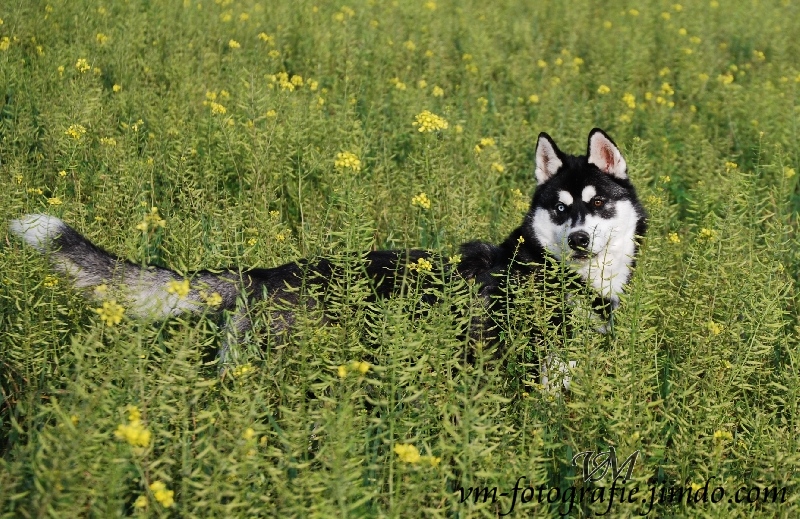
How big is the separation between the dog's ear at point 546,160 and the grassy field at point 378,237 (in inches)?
18.2

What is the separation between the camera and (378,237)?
5836 millimetres

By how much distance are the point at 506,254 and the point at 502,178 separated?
221 centimetres

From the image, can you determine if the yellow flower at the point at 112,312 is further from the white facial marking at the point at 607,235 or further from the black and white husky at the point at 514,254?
the white facial marking at the point at 607,235

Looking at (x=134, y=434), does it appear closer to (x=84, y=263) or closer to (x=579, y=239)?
(x=84, y=263)

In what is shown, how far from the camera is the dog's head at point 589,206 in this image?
15.6 ft

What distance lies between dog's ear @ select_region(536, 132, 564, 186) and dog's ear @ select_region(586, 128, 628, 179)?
0.21 metres

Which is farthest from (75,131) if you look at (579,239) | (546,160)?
(579,239)

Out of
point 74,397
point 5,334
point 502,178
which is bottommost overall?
point 502,178

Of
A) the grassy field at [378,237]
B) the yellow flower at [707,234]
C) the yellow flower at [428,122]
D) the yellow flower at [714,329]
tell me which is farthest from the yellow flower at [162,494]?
the yellow flower at [428,122]

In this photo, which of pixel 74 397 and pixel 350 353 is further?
pixel 350 353

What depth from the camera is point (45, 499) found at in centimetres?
234

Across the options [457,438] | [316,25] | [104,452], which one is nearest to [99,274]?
[104,452]

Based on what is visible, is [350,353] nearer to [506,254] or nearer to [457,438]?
[457,438]

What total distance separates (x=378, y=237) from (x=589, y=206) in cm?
159
